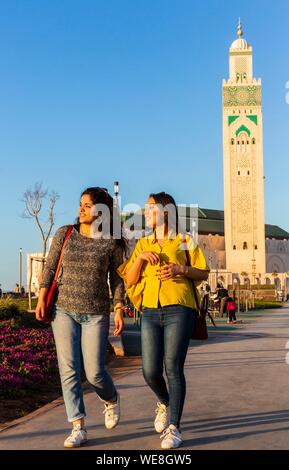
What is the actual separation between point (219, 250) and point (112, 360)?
11571 cm

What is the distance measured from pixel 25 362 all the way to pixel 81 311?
193 inches

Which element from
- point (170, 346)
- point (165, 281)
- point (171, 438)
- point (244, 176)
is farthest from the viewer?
point (244, 176)

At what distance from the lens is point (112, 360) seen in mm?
10906

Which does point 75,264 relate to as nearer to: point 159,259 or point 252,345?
point 159,259

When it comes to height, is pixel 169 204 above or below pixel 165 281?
above

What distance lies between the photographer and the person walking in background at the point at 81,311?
4.86 meters

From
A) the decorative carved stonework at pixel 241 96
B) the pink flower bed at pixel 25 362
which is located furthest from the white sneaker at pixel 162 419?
the decorative carved stonework at pixel 241 96

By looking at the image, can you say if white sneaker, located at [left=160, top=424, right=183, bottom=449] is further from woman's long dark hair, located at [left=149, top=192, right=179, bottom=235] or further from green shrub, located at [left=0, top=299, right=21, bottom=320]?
green shrub, located at [left=0, top=299, right=21, bottom=320]

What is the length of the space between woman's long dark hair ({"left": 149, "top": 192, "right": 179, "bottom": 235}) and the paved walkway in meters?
1.70

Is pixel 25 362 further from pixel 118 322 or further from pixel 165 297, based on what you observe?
pixel 165 297

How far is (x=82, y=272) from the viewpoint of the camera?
4.95 m

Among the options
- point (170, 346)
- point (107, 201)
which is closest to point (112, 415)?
point (170, 346)

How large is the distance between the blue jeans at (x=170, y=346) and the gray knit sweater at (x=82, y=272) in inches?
15.2

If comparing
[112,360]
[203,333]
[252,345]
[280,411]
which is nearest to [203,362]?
[112,360]
